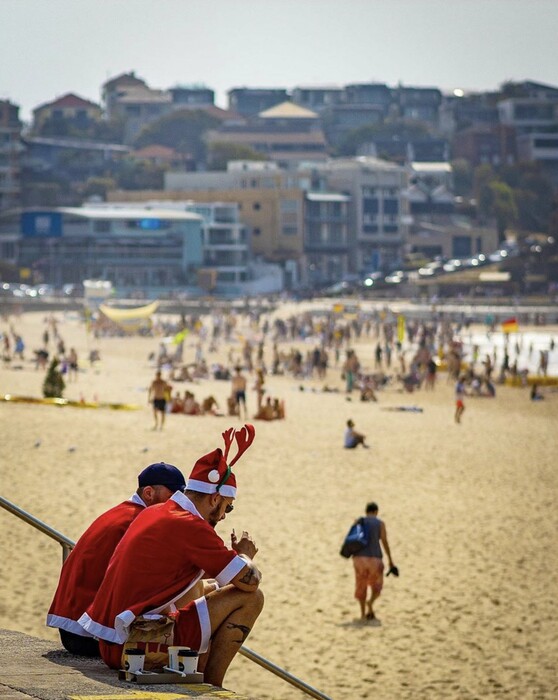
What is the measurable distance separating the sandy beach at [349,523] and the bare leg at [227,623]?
510 centimetres

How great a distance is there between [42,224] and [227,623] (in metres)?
95.6

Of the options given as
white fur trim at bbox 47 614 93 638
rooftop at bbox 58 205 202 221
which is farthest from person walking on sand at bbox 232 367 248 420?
rooftop at bbox 58 205 202 221

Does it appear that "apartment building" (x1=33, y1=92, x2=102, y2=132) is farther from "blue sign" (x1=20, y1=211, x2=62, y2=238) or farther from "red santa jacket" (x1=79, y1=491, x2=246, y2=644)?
"red santa jacket" (x1=79, y1=491, x2=246, y2=644)

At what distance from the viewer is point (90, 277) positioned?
3861 inches

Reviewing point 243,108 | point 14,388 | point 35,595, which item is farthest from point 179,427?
point 243,108

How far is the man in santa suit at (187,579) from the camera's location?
16.8ft

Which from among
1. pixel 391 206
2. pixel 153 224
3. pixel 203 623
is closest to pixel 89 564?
pixel 203 623

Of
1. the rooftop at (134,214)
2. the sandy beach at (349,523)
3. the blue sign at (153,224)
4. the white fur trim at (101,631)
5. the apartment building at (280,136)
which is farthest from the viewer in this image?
the apartment building at (280,136)

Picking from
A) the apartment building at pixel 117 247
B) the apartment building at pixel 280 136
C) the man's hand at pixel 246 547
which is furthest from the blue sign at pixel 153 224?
the man's hand at pixel 246 547

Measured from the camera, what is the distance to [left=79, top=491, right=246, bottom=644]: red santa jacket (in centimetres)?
513

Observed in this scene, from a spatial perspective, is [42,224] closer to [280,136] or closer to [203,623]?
[280,136]

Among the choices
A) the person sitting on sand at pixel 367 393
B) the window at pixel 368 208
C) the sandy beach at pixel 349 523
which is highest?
the window at pixel 368 208

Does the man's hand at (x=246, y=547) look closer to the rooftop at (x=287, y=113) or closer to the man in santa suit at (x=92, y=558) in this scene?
the man in santa suit at (x=92, y=558)

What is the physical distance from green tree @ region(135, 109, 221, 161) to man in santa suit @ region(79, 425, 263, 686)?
138 metres
